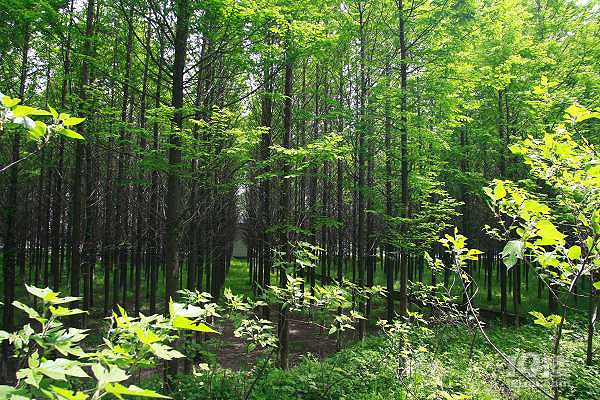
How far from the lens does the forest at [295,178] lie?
222 cm

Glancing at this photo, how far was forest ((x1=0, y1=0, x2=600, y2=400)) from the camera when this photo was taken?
7.29 feet

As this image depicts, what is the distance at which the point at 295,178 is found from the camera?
12.5 metres

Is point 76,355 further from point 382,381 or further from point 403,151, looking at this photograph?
point 403,151

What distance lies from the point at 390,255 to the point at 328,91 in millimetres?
9058

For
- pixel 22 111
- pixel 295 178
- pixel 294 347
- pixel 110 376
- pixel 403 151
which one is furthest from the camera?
pixel 294 347

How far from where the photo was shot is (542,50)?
1321cm

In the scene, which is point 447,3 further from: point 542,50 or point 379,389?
point 379,389

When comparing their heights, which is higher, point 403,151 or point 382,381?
point 403,151

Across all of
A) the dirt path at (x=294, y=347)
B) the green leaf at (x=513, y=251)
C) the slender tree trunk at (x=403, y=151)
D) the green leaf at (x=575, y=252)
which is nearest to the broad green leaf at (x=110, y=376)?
the green leaf at (x=513, y=251)

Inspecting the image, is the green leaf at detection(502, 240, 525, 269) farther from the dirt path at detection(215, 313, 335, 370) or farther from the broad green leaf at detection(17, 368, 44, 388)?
the dirt path at detection(215, 313, 335, 370)

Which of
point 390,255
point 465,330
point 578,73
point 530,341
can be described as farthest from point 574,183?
point 578,73

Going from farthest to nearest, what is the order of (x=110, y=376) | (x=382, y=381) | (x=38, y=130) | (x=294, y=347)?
(x=294, y=347) < (x=382, y=381) < (x=38, y=130) < (x=110, y=376)

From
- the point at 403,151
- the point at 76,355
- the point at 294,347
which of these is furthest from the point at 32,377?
the point at 294,347

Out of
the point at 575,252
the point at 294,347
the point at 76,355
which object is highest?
the point at 575,252
